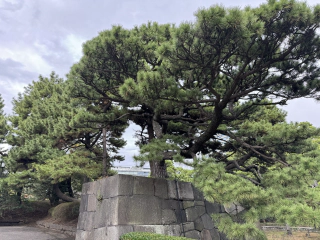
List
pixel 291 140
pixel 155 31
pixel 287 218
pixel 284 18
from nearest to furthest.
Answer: pixel 287 218
pixel 284 18
pixel 291 140
pixel 155 31

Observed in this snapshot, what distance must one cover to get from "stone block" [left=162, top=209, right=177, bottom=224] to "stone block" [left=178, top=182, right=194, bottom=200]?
0.49 meters

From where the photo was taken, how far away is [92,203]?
5129 millimetres

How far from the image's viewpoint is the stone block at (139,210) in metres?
4.29

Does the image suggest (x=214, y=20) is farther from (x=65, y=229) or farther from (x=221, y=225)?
(x=65, y=229)

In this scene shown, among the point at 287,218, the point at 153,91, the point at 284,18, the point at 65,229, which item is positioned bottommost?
the point at 287,218

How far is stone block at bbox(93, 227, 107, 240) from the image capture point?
4.39 m

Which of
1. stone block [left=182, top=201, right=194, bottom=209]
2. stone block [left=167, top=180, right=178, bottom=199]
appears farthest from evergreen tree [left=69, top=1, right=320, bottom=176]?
stone block [left=182, top=201, right=194, bottom=209]

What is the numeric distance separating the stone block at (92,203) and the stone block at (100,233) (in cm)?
47

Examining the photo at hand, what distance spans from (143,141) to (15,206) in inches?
350

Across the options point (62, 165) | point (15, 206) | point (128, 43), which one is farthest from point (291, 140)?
point (15, 206)

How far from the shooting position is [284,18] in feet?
10.7

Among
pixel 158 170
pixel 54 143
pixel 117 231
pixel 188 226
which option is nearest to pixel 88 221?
pixel 117 231

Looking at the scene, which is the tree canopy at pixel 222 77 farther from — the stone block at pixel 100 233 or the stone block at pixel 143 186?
the stone block at pixel 100 233

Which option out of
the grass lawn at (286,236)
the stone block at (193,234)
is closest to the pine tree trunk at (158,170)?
the stone block at (193,234)
